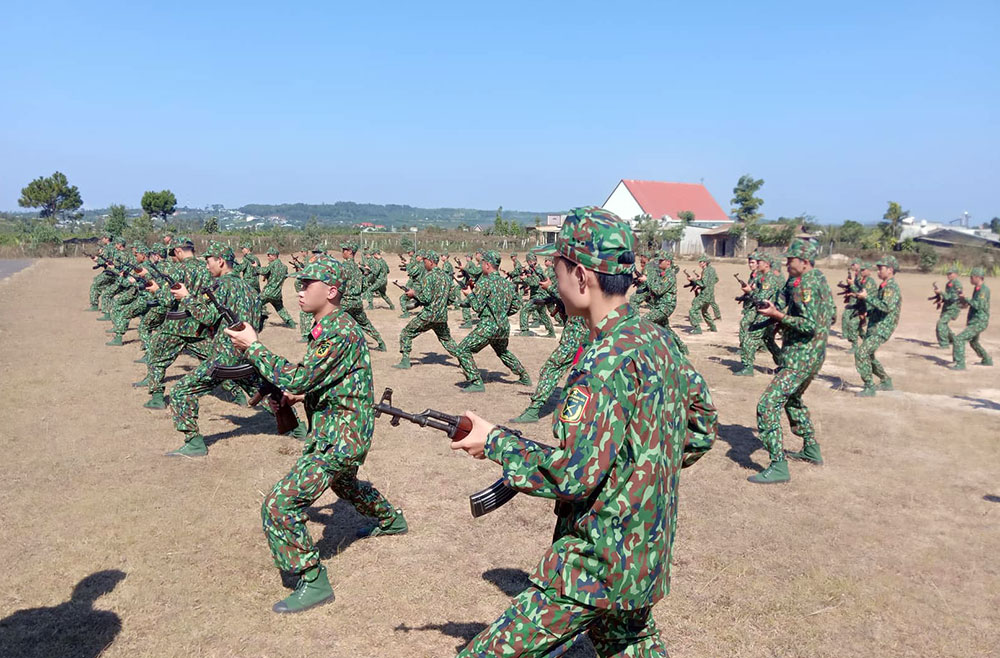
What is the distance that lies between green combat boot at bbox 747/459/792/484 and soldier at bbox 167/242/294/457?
5.42m

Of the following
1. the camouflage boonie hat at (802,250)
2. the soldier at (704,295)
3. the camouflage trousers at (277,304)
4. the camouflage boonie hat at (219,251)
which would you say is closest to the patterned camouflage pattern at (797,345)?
the camouflage boonie hat at (802,250)

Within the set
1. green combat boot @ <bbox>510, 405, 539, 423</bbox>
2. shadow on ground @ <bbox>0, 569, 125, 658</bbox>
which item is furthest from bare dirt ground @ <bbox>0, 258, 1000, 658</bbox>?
green combat boot @ <bbox>510, 405, 539, 423</bbox>

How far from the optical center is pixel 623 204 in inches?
2618

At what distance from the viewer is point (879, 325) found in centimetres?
1196

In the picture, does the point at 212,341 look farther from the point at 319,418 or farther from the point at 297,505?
the point at 297,505

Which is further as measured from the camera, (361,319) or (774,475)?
(361,319)

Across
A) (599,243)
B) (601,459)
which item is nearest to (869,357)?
(599,243)

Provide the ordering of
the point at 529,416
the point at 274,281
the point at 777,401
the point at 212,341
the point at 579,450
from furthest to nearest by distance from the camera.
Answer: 1. the point at 274,281
2. the point at 529,416
3. the point at 212,341
4. the point at 777,401
5. the point at 579,450

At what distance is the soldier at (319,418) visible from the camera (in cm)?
435

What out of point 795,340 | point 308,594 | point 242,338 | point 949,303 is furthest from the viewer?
point 949,303

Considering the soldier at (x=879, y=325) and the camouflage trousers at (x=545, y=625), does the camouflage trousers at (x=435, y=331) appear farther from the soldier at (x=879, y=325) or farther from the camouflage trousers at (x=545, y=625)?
the camouflage trousers at (x=545, y=625)

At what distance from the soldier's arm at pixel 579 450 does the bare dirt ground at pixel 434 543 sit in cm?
250

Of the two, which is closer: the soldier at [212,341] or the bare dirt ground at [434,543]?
the bare dirt ground at [434,543]

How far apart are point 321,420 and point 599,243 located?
112 inches
